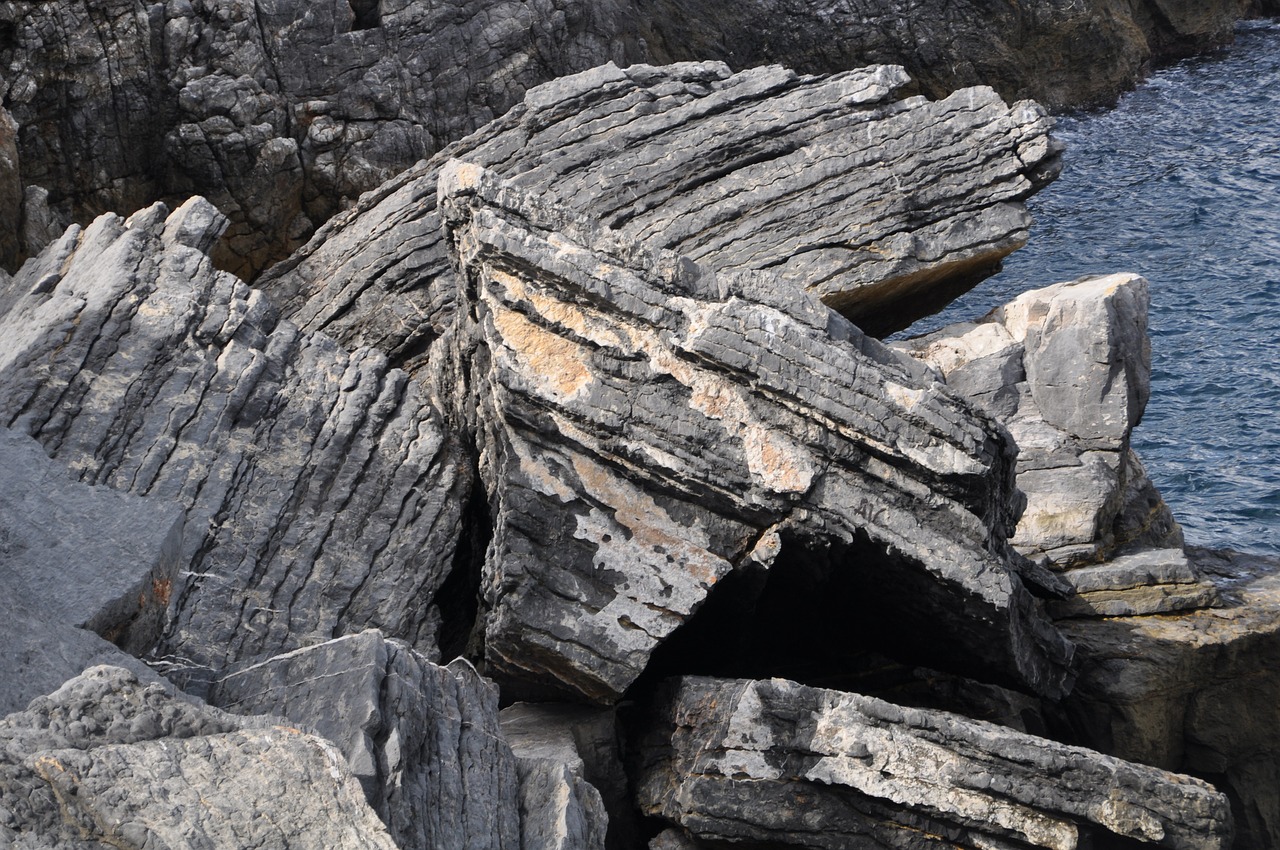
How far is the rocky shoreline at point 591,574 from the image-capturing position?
15.8 feet

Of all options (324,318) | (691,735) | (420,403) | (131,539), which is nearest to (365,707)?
(131,539)

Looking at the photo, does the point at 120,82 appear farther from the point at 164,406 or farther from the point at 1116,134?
the point at 1116,134

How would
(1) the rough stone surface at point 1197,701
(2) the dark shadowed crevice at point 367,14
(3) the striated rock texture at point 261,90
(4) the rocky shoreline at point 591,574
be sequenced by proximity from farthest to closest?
(2) the dark shadowed crevice at point 367,14
(3) the striated rock texture at point 261,90
(1) the rough stone surface at point 1197,701
(4) the rocky shoreline at point 591,574

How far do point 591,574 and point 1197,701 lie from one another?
15.9 feet

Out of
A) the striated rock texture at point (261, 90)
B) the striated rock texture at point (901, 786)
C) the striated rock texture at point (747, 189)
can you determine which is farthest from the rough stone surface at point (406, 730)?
the striated rock texture at point (261, 90)

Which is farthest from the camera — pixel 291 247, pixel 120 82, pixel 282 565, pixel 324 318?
pixel 291 247

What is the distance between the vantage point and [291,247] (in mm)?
16500

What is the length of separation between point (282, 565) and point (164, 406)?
1243 mm

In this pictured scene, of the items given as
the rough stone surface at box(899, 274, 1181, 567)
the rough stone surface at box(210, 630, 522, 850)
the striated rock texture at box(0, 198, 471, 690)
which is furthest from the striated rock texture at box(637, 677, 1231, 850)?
the rough stone surface at box(899, 274, 1181, 567)

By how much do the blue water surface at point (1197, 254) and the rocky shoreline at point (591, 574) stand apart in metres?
4.41

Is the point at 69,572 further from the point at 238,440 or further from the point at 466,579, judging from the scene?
the point at 466,579

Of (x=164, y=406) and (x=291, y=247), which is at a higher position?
→ (x=291, y=247)

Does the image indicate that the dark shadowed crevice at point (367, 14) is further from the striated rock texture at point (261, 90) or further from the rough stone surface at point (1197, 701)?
the rough stone surface at point (1197, 701)

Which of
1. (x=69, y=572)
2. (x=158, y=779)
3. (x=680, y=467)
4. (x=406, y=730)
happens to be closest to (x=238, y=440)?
(x=69, y=572)
